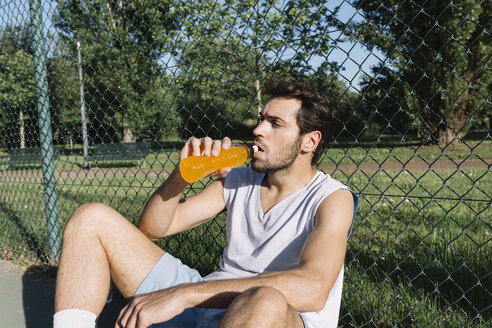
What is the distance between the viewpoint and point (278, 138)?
2.14 m

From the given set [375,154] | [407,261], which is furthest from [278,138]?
[375,154]

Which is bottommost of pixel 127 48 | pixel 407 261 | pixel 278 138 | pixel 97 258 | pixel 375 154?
pixel 375 154

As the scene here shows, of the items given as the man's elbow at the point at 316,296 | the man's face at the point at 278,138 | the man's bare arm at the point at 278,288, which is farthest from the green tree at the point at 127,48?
the man's elbow at the point at 316,296

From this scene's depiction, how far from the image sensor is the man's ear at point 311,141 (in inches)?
86.7

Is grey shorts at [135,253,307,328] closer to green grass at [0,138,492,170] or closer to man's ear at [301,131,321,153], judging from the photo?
green grass at [0,138,492,170]

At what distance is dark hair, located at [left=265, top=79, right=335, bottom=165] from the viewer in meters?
2.19

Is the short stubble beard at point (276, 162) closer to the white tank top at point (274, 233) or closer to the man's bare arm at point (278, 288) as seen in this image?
the white tank top at point (274, 233)

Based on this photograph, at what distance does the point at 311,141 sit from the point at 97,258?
120 centimetres

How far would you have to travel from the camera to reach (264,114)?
2.20m

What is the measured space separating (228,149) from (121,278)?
0.81m

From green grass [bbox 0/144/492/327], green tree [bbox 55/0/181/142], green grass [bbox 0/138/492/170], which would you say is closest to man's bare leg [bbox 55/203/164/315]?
green grass [bbox 0/138/492/170]

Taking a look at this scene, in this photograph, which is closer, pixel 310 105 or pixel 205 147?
pixel 205 147

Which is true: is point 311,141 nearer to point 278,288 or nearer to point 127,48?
point 278,288

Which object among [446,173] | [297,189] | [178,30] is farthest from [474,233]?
[446,173]
